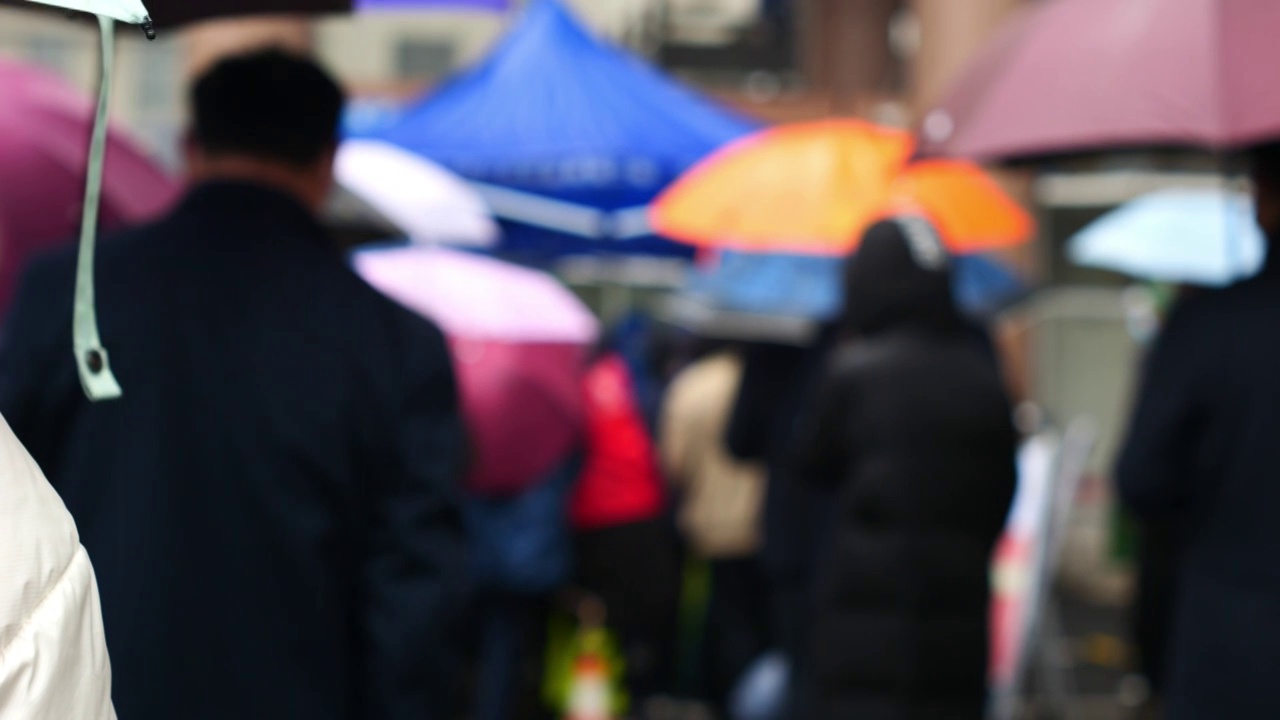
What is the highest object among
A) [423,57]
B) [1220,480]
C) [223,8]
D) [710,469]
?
[223,8]

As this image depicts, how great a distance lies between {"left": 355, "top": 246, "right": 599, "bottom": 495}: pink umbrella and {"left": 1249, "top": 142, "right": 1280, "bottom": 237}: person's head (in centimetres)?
249

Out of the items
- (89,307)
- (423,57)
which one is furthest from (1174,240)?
(423,57)

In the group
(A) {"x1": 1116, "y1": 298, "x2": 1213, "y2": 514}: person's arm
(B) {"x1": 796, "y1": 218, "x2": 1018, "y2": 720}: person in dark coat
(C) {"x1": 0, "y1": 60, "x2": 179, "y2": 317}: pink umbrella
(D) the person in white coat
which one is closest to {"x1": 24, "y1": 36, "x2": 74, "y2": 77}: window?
(C) {"x1": 0, "y1": 60, "x2": 179, "y2": 317}: pink umbrella

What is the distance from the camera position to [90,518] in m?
2.71

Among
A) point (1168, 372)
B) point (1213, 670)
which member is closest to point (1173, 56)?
point (1168, 372)

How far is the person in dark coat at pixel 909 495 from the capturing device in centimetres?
489

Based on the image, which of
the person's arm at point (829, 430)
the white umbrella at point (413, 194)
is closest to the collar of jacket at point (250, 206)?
the person's arm at point (829, 430)

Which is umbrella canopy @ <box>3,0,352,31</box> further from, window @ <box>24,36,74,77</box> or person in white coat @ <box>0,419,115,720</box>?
window @ <box>24,36,74,77</box>

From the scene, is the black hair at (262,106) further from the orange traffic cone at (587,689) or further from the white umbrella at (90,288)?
the orange traffic cone at (587,689)

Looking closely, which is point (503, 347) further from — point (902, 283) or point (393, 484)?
point (393, 484)

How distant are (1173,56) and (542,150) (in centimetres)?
321

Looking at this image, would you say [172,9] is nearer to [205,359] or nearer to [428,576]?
[205,359]

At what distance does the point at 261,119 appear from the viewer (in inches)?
118

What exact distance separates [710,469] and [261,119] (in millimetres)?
4921
